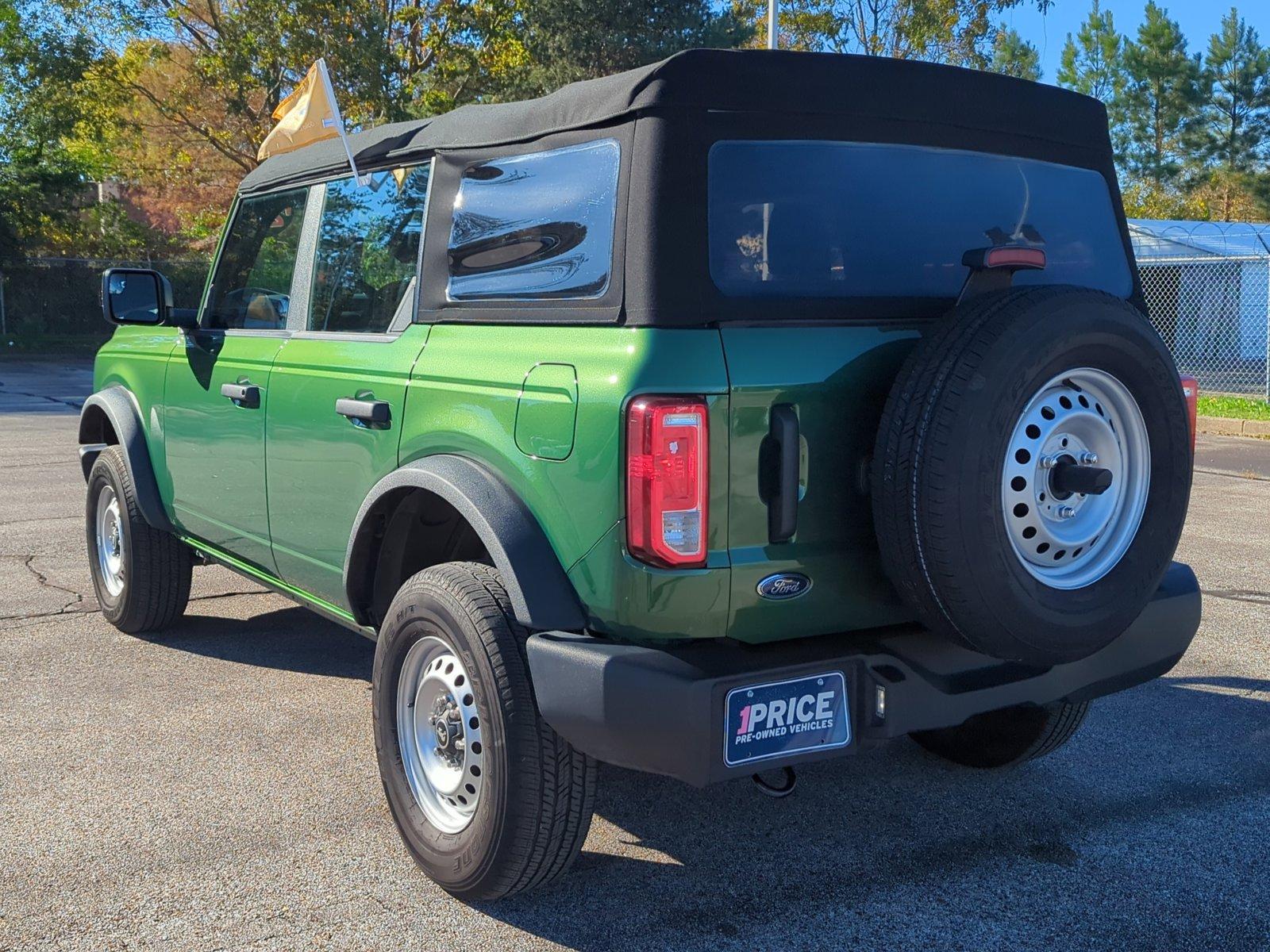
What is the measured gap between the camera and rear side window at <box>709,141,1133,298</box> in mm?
2881

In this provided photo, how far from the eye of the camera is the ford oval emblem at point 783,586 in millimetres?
2773

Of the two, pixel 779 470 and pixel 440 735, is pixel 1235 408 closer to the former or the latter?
pixel 779 470

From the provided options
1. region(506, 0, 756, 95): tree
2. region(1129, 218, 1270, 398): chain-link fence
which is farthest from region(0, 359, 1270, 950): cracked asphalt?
region(506, 0, 756, 95): tree

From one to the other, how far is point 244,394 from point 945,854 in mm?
2662

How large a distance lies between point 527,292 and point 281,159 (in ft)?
6.06

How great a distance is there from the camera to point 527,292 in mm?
3146

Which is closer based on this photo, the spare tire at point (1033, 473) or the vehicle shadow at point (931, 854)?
the spare tire at point (1033, 473)

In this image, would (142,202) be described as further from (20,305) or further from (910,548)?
(910,548)

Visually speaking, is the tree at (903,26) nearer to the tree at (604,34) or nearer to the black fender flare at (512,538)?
the tree at (604,34)

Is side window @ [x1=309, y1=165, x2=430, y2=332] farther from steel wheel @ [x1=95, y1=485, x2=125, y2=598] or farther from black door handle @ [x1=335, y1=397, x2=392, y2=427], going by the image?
steel wheel @ [x1=95, y1=485, x2=125, y2=598]

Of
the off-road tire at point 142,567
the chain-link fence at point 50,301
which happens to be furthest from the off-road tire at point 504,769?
the chain-link fence at point 50,301

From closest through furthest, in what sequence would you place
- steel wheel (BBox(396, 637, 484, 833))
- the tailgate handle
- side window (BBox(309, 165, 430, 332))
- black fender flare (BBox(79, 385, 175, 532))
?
the tailgate handle < steel wheel (BBox(396, 637, 484, 833)) < side window (BBox(309, 165, 430, 332)) < black fender flare (BBox(79, 385, 175, 532))

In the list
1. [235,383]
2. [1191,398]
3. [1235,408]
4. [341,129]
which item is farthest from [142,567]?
[1235,408]

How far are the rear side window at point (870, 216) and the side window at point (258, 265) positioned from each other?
1977 mm
